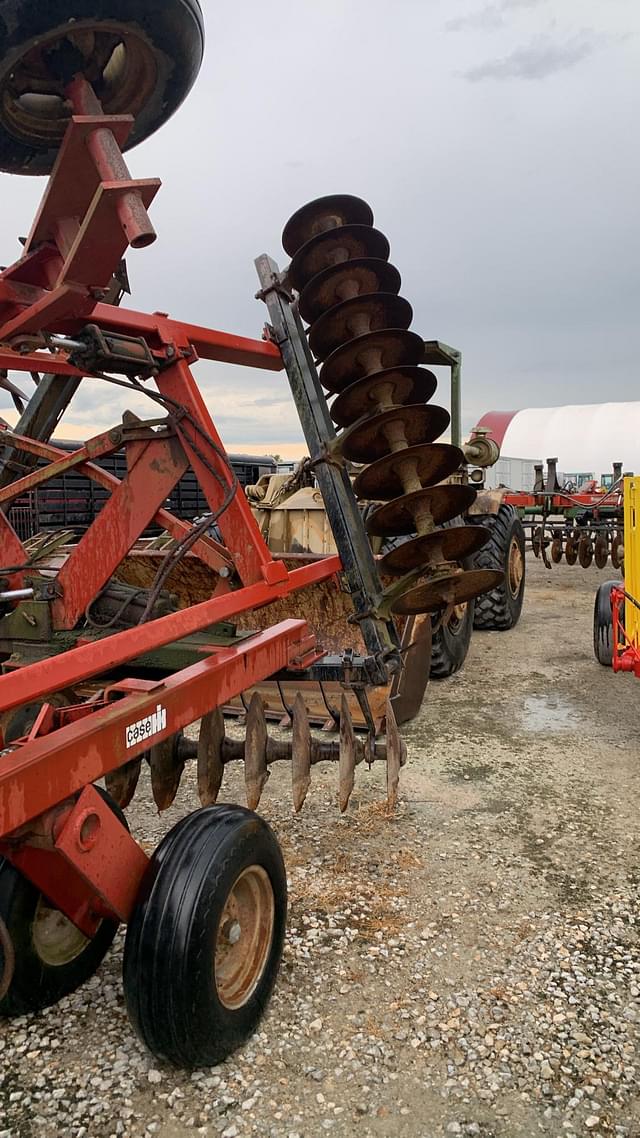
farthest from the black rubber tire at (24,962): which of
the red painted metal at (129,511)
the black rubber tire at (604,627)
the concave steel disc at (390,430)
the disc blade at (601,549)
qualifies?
the disc blade at (601,549)

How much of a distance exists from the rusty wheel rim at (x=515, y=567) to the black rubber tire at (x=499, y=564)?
1 cm

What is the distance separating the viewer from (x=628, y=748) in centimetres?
460

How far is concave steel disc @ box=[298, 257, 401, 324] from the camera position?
3.25 meters

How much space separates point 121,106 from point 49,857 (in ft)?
7.41

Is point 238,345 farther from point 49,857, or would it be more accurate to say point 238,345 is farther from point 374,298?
point 49,857

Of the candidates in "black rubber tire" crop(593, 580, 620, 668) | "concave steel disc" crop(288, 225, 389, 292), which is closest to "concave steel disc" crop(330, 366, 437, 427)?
"concave steel disc" crop(288, 225, 389, 292)

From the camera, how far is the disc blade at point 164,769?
115 inches

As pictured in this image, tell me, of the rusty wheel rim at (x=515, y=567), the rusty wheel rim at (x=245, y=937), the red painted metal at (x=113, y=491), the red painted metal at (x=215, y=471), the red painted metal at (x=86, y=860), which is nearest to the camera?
the red painted metal at (x=86, y=860)

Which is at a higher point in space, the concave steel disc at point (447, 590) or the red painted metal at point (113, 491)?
the red painted metal at point (113, 491)

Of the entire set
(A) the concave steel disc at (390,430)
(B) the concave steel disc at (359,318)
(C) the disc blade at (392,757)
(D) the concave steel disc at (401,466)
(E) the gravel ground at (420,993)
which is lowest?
(E) the gravel ground at (420,993)

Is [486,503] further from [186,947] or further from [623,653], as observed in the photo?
[186,947]

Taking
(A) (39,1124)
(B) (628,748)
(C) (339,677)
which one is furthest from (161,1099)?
(B) (628,748)

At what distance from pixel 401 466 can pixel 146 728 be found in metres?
1.53

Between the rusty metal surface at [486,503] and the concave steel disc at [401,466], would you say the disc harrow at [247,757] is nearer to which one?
the concave steel disc at [401,466]
